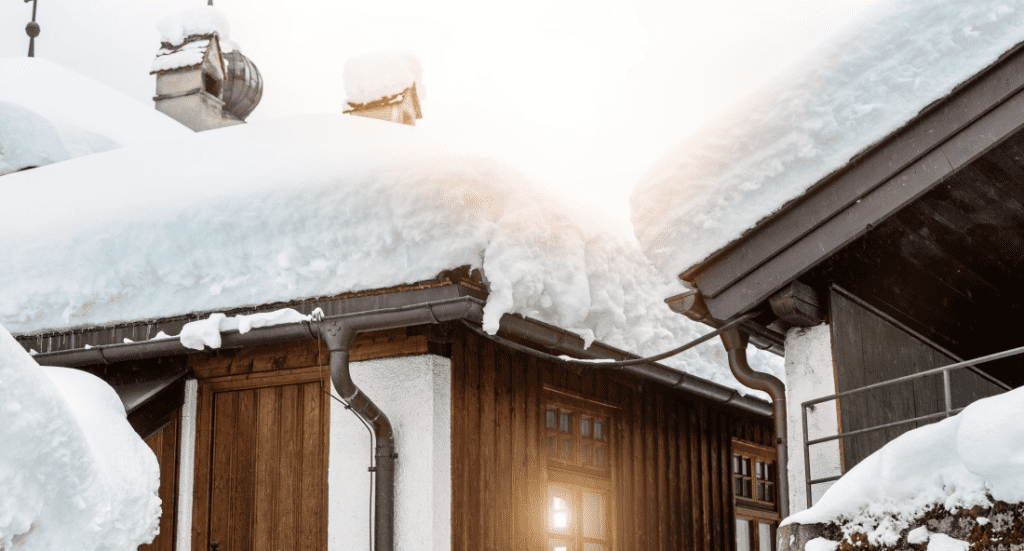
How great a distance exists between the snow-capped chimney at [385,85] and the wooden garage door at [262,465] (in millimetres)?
Answer: 4529

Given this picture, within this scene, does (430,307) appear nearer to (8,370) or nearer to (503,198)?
(503,198)

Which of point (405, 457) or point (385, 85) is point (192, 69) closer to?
point (385, 85)

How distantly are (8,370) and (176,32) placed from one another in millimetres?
17947

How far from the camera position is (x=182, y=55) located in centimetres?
2105

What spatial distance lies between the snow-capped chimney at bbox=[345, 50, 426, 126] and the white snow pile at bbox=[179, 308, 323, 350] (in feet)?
15.5

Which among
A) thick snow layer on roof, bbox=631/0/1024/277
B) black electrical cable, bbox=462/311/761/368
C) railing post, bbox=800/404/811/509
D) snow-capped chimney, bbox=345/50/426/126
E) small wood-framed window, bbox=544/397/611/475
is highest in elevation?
snow-capped chimney, bbox=345/50/426/126

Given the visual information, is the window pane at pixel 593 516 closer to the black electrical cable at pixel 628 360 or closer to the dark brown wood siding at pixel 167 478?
the black electrical cable at pixel 628 360

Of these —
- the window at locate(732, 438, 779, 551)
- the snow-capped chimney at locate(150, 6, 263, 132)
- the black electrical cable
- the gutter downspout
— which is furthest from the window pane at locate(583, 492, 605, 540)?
the snow-capped chimney at locate(150, 6, 263, 132)

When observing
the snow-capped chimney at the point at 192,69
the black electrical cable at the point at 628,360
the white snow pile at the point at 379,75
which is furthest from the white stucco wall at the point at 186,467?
the snow-capped chimney at the point at 192,69

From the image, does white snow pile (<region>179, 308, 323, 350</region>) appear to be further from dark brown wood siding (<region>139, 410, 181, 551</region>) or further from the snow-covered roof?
the snow-covered roof

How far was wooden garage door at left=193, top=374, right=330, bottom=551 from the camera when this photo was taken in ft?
25.4

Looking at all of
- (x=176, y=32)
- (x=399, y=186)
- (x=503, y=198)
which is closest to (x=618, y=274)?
(x=503, y=198)

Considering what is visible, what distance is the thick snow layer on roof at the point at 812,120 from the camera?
5500 millimetres

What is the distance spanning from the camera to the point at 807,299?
6.10 meters
